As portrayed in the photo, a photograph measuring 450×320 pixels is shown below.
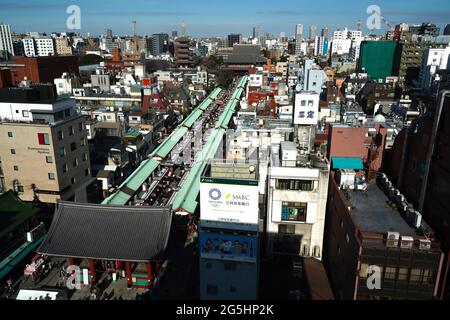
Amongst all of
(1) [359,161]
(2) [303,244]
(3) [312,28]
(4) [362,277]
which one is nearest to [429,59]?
(1) [359,161]

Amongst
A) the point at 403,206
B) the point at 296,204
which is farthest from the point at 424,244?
the point at 296,204

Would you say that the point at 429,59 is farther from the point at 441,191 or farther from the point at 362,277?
the point at 362,277

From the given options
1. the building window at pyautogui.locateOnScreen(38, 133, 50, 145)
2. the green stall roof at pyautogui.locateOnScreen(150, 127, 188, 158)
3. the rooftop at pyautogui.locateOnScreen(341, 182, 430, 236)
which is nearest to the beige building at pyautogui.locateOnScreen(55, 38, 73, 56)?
the green stall roof at pyautogui.locateOnScreen(150, 127, 188, 158)

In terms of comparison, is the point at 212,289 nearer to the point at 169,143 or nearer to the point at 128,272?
the point at 128,272

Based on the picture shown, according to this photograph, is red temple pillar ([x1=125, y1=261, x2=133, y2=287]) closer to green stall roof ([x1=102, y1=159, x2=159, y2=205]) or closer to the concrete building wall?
the concrete building wall

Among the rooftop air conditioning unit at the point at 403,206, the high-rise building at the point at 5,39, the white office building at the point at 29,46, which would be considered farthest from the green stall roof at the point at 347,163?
the white office building at the point at 29,46
